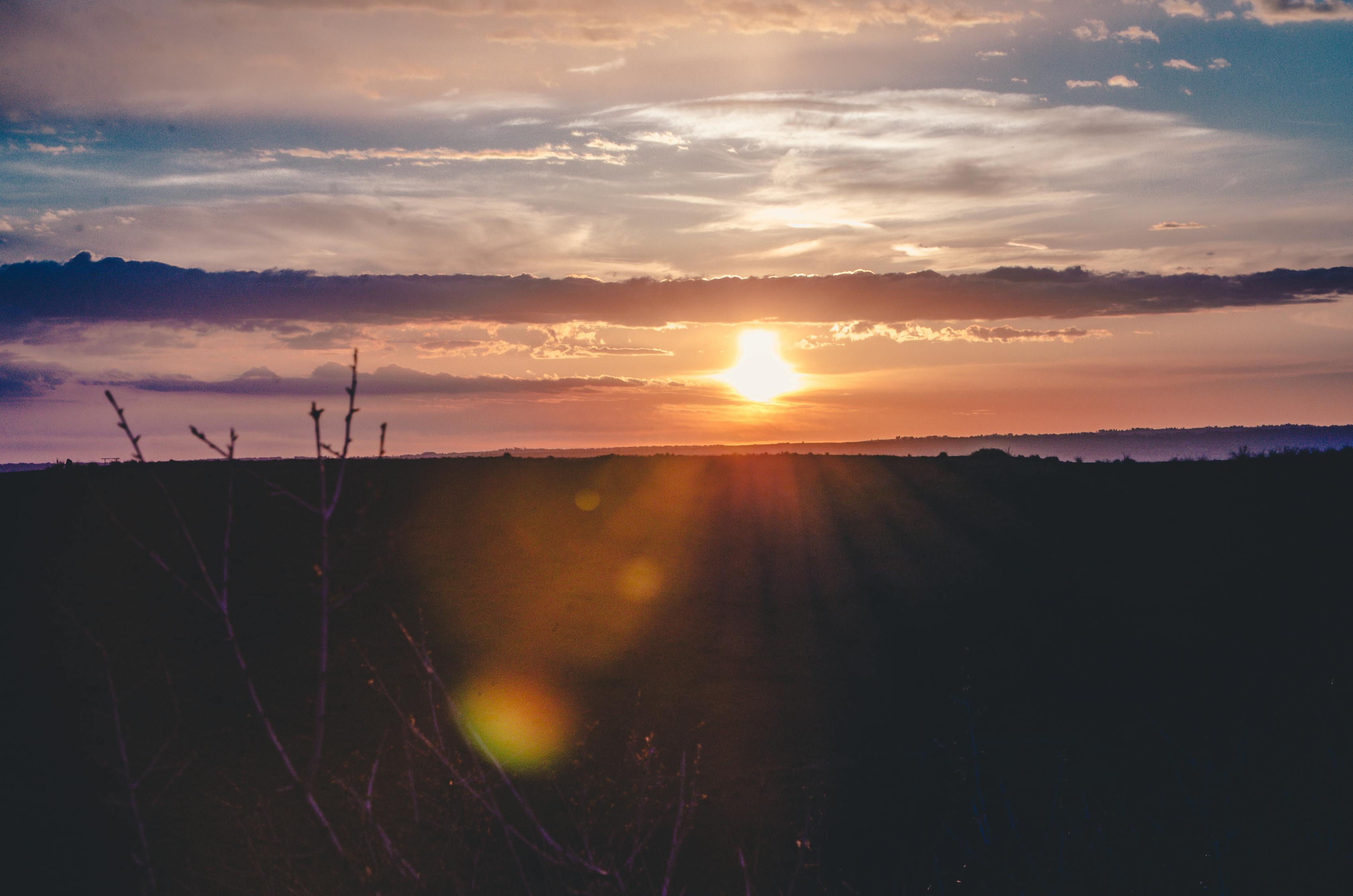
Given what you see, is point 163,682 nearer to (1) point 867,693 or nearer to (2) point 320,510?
(1) point 867,693

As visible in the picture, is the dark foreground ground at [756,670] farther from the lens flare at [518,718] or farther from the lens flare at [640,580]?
the lens flare at [518,718]

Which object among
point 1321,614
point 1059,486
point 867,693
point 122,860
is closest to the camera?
point 122,860

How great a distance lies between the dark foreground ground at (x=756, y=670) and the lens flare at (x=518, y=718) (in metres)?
0.24

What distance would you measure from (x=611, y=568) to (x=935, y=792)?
8708 mm

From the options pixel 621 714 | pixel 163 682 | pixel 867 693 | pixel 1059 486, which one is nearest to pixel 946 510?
pixel 1059 486

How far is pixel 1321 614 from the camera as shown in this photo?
1215cm

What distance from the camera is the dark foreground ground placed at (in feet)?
19.8

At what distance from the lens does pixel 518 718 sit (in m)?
9.96

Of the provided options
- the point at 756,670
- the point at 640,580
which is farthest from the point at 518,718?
the point at 640,580

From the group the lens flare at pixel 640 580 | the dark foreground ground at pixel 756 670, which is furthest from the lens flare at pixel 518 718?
the lens flare at pixel 640 580

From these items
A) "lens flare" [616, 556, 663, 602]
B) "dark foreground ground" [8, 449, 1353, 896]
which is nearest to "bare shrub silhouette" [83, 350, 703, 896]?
"dark foreground ground" [8, 449, 1353, 896]

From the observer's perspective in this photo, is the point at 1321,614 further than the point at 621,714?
Yes

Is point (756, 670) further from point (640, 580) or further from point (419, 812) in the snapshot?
point (419, 812)

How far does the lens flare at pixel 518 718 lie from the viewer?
8898 millimetres
